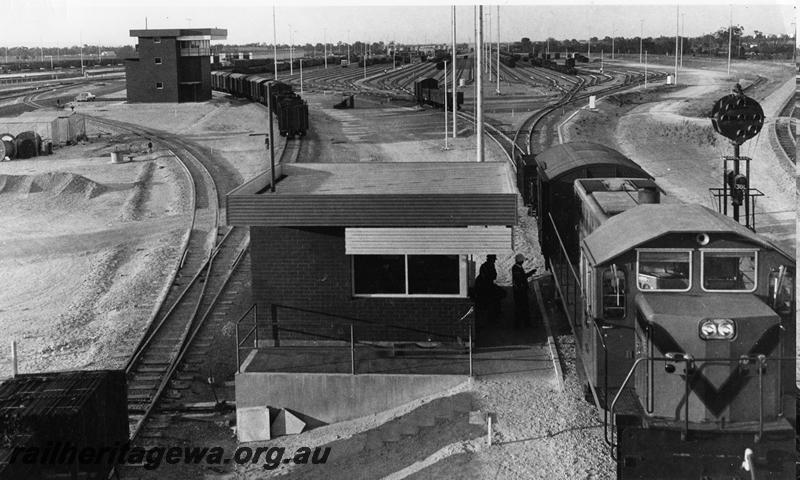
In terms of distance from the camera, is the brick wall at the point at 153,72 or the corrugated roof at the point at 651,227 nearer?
the corrugated roof at the point at 651,227

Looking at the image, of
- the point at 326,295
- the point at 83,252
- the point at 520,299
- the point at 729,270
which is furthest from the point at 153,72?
the point at 729,270

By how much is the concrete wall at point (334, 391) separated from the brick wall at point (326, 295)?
170 centimetres

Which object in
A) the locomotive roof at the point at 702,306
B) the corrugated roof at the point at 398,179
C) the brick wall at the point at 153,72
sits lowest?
the locomotive roof at the point at 702,306

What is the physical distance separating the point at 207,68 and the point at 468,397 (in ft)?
219

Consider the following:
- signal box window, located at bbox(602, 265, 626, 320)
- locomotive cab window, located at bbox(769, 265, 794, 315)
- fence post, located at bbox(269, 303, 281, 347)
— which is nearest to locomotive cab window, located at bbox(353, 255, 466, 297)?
fence post, located at bbox(269, 303, 281, 347)

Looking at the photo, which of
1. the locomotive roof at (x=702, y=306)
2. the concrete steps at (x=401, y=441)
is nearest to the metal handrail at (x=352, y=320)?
the concrete steps at (x=401, y=441)

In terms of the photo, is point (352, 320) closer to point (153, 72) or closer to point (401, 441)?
point (401, 441)

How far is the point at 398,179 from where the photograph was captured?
70.9 ft

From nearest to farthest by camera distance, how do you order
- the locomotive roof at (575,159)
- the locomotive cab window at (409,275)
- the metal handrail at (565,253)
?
the metal handrail at (565,253) < the locomotive cab window at (409,275) < the locomotive roof at (575,159)

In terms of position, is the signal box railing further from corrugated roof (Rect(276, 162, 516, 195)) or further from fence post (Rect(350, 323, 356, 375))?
corrugated roof (Rect(276, 162, 516, 195))

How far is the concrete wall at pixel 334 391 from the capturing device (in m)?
16.0

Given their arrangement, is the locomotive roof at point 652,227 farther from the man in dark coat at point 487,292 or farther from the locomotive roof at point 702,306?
the man in dark coat at point 487,292

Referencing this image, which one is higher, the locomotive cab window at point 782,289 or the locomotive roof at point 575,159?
the locomotive roof at point 575,159

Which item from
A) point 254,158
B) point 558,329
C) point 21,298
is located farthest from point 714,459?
point 254,158
